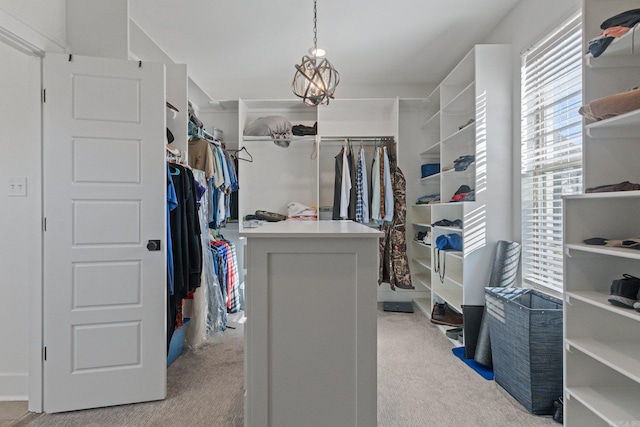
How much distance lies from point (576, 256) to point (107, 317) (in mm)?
2483

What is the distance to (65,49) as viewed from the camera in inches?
79.9

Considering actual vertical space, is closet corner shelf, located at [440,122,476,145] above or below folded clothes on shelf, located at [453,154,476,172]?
above

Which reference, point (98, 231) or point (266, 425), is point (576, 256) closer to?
point (266, 425)

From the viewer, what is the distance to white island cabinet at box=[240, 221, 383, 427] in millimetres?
1261

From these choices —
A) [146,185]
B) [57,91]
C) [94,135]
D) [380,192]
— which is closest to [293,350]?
[146,185]

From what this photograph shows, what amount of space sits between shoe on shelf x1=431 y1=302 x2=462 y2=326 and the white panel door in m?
2.42

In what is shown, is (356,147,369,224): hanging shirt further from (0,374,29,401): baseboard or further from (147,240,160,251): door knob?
(0,374,29,401): baseboard

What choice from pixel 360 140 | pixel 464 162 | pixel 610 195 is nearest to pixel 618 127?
pixel 610 195

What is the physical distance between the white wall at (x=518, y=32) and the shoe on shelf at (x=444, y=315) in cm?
102

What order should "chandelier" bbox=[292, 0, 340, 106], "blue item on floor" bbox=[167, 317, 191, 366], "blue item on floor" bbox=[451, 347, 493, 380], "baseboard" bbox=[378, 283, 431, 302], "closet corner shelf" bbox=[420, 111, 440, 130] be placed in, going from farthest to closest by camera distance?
"baseboard" bbox=[378, 283, 431, 302] < "closet corner shelf" bbox=[420, 111, 440, 130] < "blue item on floor" bbox=[167, 317, 191, 366] < "blue item on floor" bbox=[451, 347, 493, 380] < "chandelier" bbox=[292, 0, 340, 106]

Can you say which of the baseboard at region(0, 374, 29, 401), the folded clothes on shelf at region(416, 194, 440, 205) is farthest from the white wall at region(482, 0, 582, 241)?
the baseboard at region(0, 374, 29, 401)

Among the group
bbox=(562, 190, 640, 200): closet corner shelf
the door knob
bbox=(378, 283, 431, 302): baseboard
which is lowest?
bbox=(378, 283, 431, 302): baseboard

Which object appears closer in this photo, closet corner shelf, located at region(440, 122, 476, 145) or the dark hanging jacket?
closet corner shelf, located at region(440, 122, 476, 145)

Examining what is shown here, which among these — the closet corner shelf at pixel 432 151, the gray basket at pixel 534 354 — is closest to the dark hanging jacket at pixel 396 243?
the closet corner shelf at pixel 432 151
